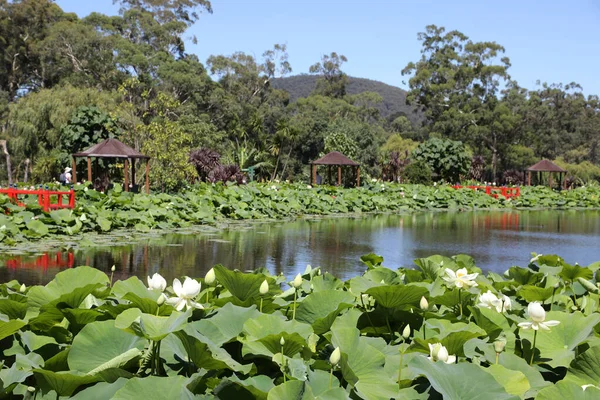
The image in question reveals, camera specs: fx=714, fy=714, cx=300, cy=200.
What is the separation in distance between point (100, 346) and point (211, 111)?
34.9 m

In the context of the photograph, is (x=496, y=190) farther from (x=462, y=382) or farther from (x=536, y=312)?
(x=462, y=382)

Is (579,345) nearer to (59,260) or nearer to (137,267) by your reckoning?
(137,267)

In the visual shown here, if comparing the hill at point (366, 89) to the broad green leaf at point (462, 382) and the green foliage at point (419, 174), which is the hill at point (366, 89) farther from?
the broad green leaf at point (462, 382)

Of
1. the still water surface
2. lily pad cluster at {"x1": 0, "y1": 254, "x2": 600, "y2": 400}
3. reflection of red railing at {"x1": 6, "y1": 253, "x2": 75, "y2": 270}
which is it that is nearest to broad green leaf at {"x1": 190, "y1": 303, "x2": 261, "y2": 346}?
lily pad cluster at {"x1": 0, "y1": 254, "x2": 600, "y2": 400}

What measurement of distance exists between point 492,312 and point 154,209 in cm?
1004

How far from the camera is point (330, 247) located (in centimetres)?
1040

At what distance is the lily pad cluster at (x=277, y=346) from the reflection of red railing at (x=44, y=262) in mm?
5467

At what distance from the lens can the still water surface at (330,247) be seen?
775 centimetres

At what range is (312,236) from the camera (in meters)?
11.9

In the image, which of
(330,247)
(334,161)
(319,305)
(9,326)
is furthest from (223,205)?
(9,326)

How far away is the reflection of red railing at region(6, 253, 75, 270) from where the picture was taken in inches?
289

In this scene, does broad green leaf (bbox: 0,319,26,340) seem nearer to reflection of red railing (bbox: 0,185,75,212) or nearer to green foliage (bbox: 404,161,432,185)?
reflection of red railing (bbox: 0,185,75,212)

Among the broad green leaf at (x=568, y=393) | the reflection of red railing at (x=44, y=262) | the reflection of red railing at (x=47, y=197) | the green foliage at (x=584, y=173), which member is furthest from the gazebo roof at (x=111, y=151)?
the green foliage at (x=584, y=173)

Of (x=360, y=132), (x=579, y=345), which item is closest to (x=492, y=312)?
(x=579, y=345)
